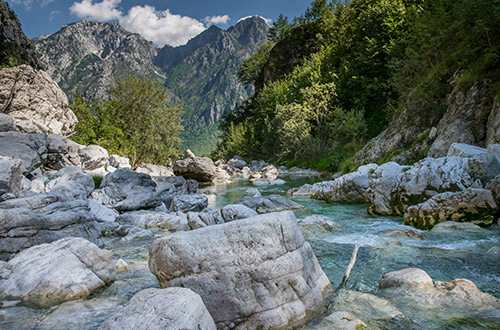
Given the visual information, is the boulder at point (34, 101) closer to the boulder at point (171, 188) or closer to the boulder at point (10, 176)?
the boulder at point (171, 188)

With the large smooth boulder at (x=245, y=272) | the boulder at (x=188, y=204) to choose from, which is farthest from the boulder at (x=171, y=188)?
the large smooth boulder at (x=245, y=272)

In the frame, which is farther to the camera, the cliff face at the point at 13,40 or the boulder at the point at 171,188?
the cliff face at the point at 13,40

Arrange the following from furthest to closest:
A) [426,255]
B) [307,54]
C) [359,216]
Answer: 1. [307,54]
2. [359,216]
3. [426,255]

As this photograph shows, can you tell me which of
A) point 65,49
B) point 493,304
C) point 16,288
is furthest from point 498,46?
point 65,49

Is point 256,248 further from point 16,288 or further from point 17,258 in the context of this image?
point 17,258

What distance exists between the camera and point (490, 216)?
7590mm

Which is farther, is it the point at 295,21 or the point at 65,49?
the point at 65,49

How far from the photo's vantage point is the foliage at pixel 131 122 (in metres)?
27.1

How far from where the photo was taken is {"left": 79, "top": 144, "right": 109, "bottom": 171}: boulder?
19.3 meters

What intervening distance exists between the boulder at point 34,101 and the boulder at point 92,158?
2.81 m

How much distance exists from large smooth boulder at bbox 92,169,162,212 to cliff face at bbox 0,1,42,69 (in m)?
27.1

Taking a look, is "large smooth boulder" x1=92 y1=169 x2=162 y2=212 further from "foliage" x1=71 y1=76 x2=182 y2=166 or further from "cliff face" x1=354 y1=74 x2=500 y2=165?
"foliage" x1=71 y1=76 x2=182 y2=166

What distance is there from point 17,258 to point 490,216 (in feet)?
34.5

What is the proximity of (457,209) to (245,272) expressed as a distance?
7123 mm
